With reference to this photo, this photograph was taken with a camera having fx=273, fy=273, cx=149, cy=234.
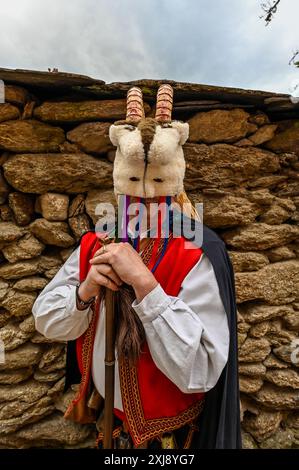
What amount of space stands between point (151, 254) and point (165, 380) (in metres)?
0.45

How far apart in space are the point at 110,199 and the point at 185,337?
112 cm

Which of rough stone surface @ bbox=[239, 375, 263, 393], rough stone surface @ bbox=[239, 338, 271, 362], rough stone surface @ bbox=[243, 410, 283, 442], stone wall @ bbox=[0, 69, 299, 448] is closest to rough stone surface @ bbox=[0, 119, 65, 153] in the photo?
stone wall @ bbox=[0, 69, 299, 448]

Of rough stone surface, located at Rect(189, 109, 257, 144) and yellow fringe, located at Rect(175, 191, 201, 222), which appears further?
rough stone surface, located at Rect(189, 109, 257, 144)

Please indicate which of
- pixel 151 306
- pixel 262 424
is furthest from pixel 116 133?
pixel 262 424

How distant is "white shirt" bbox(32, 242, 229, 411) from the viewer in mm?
823

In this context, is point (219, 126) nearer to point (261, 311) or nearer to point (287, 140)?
point (287, 140)

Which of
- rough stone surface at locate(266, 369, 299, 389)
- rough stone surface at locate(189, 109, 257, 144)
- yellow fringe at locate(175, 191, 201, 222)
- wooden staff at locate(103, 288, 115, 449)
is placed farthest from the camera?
rough stone surface at locate(266, 369, 299, 389)

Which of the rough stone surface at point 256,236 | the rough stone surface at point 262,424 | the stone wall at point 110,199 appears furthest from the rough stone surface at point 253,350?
the rough stone surface at point 256,236

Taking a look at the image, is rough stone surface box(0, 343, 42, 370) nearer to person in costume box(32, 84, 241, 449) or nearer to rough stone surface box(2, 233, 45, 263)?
rough stone surface box(2, 233, 45, 263)

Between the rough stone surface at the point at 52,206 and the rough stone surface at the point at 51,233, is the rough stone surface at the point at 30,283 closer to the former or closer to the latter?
the rough stone surface at the point at 51,233

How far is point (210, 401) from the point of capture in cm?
102

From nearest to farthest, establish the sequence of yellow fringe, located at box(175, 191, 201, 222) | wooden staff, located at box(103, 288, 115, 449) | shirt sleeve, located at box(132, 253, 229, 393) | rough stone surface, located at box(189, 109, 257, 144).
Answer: shirt sleeve, located at box(132, 253, 229, 393) → wooden staff, located at box(103, 288, 115, 449) → yellow fringe, located at box(175, 191, 201, 222) → rough stone surface, located at box(189, 109, 257, 144)

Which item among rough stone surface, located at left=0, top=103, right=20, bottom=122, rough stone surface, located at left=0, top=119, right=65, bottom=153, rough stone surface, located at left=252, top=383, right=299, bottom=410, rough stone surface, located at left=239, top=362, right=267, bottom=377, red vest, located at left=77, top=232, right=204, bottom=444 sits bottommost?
rough stone surface, located at left=252, top=383, right=299, bottom=410

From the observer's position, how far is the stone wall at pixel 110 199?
1644 mm
